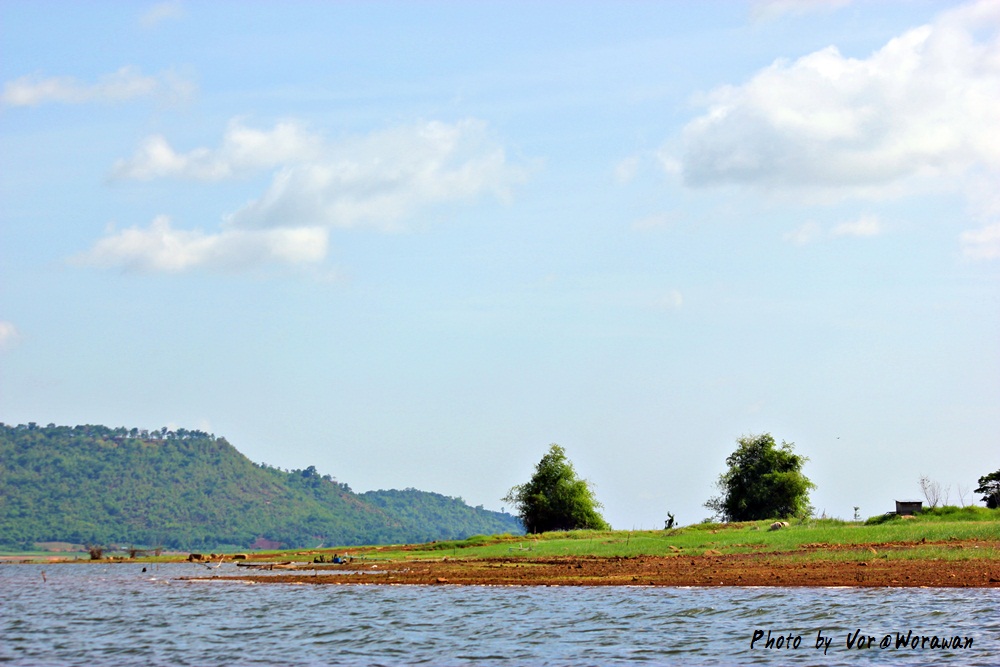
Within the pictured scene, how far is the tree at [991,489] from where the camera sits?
79625 mm

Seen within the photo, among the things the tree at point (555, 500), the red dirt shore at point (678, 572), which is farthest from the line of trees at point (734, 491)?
the red dirt shore at point (678, 572)

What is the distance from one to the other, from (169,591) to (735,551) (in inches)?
1058

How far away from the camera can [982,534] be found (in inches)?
1930

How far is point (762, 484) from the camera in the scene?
9762 cm

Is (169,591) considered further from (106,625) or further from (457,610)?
(457,610)

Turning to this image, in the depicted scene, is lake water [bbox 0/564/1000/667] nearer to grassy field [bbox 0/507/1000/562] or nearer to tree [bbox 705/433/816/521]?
grassy field [bbox 0/507/1000/562]

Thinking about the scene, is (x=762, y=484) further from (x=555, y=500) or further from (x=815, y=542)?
(x=815, y=542)

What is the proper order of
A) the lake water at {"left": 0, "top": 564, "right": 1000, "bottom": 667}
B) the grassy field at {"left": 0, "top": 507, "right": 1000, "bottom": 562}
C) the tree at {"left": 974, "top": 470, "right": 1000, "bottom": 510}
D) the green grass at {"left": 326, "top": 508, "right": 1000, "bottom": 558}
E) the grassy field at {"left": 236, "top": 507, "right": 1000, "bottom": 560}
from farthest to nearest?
1. the tree at {"left": 974, "top": 470, "right": 1000, "bottom": 510}
2. the green grass at {"left": 326, "top": 508, "right": 1000, "bottom": 558}
3. the grassy field at {"left": 236, "top": 507, "right": 1000, "bottom": 560}
4. the grassy field at {"left": 0, "top": 507, "right": 1000, "bottom": 562}
5. the lake water at {"left": 0, "top": 564, "right": 1000, "bottom": 667}

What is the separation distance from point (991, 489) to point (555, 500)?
35648 mm

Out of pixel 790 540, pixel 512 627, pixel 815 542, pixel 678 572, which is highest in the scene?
pixel 790 540

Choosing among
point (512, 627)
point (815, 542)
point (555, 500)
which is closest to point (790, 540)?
point (815, 542)

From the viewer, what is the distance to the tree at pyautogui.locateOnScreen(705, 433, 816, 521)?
95562 mm

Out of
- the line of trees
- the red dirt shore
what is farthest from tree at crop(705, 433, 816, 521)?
the red dirt shore

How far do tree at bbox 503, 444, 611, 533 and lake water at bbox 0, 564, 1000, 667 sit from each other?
171 ft
